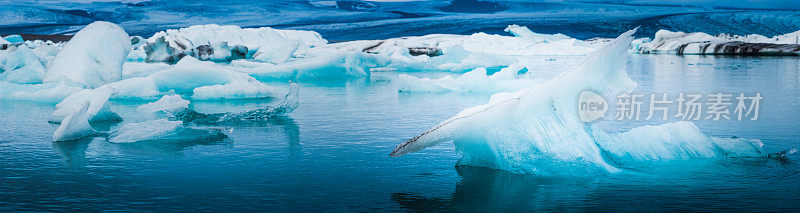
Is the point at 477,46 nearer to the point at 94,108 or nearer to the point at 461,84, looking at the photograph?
the point at 461,84

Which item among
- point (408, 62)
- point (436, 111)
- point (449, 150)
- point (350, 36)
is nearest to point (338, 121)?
point (436, 111)

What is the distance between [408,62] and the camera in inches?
500

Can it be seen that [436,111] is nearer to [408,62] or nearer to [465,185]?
[465,185]

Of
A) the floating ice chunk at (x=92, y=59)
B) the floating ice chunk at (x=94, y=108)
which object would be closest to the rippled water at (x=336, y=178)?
the floating ice chunk at (x=94, y=108)

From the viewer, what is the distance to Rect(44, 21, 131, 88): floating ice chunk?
6.10m

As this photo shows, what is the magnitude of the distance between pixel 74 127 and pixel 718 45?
18.8 metres

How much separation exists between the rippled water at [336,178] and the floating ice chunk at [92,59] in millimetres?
2406

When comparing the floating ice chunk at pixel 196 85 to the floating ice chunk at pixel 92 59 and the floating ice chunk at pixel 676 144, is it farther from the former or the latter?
the floating ice chunk at pixel 676 144

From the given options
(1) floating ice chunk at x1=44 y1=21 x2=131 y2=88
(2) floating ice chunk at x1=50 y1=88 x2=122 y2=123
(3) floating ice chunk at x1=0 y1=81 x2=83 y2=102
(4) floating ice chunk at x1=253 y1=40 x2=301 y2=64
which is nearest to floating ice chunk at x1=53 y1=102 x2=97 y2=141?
(2) floating ice chunk at x1=50 y1=88 x2=122 y2=123

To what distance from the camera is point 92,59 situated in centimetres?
622

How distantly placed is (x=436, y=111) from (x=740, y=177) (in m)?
2.49

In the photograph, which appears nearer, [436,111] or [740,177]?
[740,177]

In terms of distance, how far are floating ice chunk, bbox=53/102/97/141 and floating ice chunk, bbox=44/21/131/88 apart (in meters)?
2.89

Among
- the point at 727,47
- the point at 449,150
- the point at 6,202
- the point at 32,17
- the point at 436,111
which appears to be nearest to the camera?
the point at 6,202
